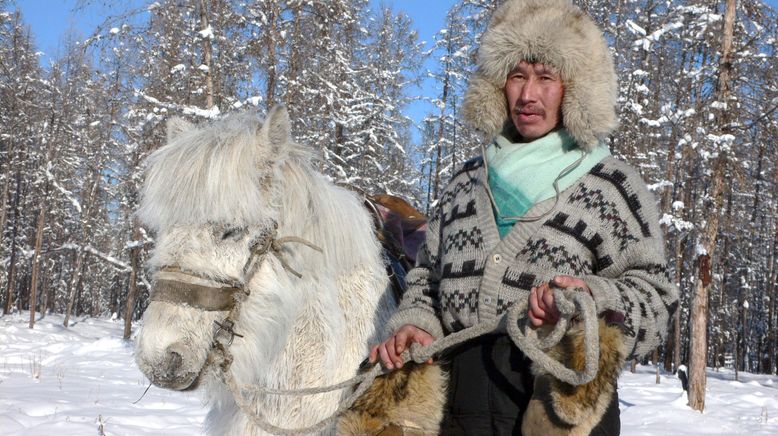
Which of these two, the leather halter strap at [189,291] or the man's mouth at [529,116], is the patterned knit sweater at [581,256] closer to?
the man's mouth at [529,116]

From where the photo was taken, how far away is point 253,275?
7.61ft

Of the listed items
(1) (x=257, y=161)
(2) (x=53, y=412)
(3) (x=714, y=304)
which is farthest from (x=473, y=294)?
(3) (x=714, y=304)

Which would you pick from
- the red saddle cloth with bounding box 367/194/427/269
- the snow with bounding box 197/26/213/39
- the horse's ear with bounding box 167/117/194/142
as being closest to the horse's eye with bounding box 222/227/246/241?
the horse's ear with bounding box 167/117/194/142

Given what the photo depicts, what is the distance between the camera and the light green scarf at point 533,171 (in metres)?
2.00

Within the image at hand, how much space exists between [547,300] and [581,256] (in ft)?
1.04

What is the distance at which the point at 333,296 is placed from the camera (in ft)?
8.75

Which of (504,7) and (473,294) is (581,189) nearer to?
(473,294)

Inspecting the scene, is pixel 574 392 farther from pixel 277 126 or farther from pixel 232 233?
pixel 277 126

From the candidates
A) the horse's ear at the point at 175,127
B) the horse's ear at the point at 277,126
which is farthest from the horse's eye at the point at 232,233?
the horse's ear at the point at 175,127

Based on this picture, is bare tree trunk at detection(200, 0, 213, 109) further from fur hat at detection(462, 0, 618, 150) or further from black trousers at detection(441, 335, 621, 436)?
black trousers at detection(441, 335, 621, 436)

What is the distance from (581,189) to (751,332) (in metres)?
41.5

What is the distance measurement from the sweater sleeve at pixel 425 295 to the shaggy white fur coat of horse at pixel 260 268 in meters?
0.39

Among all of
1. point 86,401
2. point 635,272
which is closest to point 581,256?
point 635,272

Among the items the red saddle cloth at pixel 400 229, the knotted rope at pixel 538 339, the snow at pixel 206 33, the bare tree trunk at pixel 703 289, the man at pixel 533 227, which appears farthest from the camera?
the bare tree trunk at pixel 703 289
